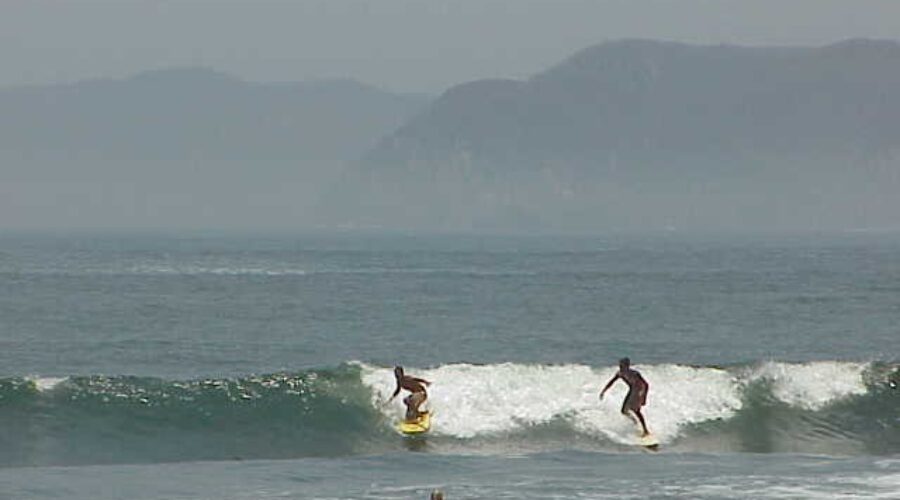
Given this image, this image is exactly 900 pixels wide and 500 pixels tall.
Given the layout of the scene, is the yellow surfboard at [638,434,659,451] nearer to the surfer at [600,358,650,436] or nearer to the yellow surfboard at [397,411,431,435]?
the surfer at [600,358,650,436]

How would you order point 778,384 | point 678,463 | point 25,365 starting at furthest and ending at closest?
point 25,365 → point 778,384 → point 678,463

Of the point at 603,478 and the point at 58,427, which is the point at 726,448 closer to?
the point at 603,478

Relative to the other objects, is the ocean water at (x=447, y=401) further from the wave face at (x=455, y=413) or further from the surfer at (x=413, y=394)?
Answer: the surfer at (x=413, y=394)

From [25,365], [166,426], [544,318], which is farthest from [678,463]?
[544,318]

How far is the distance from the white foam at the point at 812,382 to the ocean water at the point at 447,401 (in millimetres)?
51

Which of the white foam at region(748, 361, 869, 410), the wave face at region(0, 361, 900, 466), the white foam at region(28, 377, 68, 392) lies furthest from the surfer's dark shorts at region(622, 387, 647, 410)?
the white foam at region(28, 377, 68, 392)

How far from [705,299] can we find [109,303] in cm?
2378

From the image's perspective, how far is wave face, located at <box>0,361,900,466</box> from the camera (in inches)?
1268

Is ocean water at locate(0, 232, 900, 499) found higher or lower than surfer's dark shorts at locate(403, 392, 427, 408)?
lower

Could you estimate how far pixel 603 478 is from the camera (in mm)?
27094

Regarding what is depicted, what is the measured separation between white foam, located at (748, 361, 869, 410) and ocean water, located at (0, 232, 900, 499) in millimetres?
51

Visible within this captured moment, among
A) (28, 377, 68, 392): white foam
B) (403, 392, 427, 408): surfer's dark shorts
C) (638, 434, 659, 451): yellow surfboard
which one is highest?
(403, 392, 427, 408): surfer's dark shorts

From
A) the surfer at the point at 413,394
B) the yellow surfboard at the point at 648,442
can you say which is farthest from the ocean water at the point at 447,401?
the surfer at the point at 413,394

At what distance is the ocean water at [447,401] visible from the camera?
27406 mm
